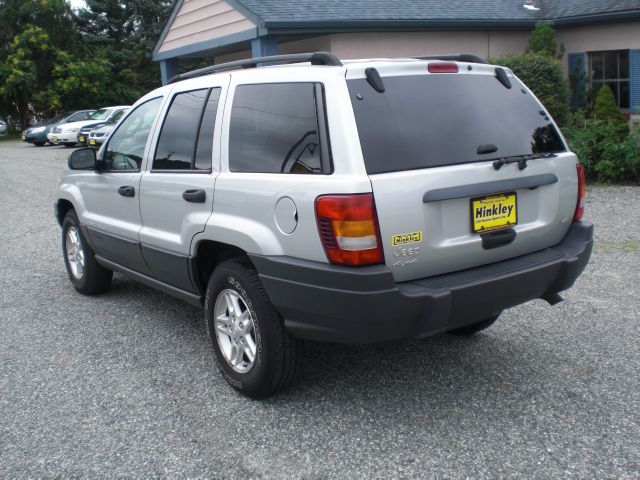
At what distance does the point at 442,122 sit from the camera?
3619mm

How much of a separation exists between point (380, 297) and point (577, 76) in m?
14.4

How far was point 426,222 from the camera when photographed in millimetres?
3367

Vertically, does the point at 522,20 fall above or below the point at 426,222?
above

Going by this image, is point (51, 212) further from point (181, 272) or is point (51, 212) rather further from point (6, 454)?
point (6, 454)

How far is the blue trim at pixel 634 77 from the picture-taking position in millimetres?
14656

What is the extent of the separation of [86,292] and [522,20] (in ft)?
44.0

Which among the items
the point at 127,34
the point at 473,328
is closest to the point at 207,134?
the point at 473,328

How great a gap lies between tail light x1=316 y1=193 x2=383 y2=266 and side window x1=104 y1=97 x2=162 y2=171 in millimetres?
2141

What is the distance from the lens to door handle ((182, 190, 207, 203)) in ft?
13.3

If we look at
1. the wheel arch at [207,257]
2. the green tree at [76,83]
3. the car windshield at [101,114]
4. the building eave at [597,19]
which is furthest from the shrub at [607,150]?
the green tree at [76,83]

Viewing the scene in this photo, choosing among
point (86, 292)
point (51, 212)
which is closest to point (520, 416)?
point (86, 292)

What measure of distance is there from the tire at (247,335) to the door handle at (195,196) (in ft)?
1.36

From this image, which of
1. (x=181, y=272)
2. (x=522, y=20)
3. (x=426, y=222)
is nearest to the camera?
(x=426, y=222)

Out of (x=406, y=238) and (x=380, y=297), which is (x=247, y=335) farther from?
(x=406, y=238)
